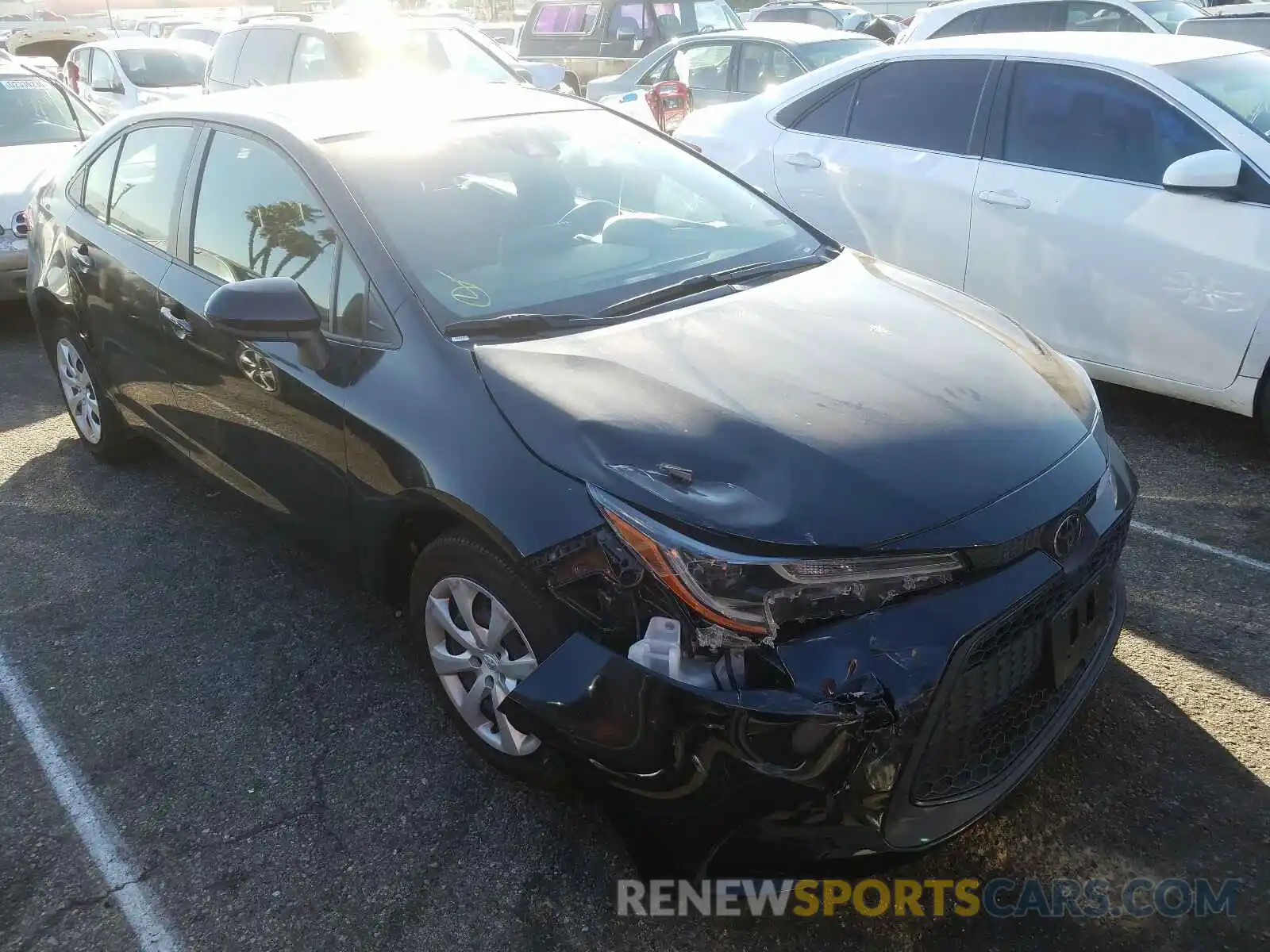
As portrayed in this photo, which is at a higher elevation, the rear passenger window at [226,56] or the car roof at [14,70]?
the car roof at [14,70]

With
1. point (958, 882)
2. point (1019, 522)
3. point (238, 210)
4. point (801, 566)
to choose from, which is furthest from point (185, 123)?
point (958, 882)

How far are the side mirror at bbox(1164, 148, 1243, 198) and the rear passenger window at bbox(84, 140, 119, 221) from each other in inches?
164

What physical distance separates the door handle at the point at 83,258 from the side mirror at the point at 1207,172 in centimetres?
423

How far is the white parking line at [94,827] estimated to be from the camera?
236cm

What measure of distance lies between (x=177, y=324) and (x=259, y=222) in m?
0.52

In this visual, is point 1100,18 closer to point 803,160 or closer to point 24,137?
point 803,160

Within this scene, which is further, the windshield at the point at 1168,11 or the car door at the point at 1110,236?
the windshield at the point at 1168,11

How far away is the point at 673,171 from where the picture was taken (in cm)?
364

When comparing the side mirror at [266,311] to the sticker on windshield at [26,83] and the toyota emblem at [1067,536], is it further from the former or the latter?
the sticker on windshield at [26,83]

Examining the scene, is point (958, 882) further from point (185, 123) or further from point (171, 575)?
point (185, 123)

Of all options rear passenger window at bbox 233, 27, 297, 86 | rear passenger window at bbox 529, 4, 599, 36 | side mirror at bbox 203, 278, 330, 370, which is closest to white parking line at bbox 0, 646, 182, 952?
side mirror at bbox 203, 278, 330, 370

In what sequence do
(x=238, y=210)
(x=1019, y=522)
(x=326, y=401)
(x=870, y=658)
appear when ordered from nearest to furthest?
(x=870, y=658) < (x=1019, y=522) < (x=326, y=401) < (x=238, y=210)

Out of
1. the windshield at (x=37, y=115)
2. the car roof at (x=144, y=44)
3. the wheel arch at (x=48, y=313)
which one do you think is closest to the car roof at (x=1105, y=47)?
the wheel arch at (x=48, y=313)

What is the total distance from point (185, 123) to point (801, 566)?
2864mm
